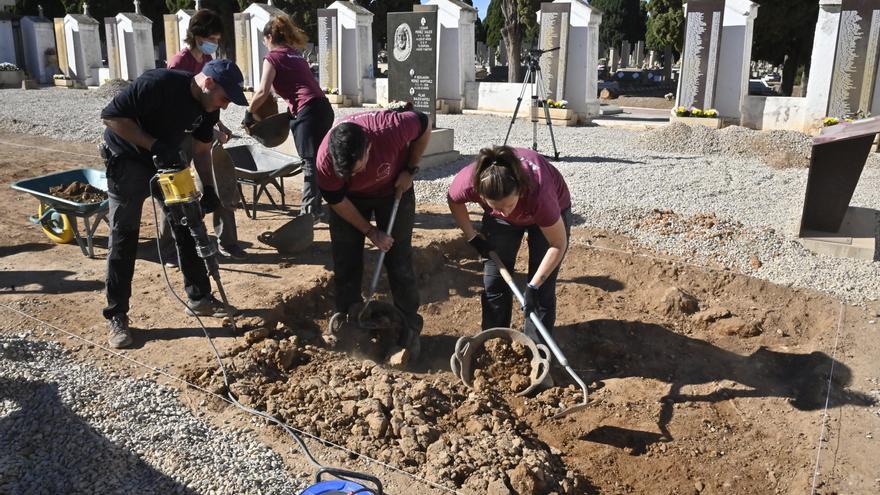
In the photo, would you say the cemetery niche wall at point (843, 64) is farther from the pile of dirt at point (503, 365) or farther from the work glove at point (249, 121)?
the pile of dirt at point (503, 365)

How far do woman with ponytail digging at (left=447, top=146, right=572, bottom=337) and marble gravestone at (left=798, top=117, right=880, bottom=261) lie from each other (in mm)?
3131

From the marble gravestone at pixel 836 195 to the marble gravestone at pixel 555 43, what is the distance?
8588mm

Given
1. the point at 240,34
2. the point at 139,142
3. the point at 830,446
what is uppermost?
the point at 240,34

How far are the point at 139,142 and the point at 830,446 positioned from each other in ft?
12.3

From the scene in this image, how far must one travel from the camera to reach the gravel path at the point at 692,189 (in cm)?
548

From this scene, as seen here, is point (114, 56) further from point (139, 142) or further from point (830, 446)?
point (830, 446)

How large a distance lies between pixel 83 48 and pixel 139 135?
73.2 ft

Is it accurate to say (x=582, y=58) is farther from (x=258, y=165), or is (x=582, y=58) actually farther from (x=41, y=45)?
(x=41, y=45)

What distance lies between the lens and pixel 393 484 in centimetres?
273

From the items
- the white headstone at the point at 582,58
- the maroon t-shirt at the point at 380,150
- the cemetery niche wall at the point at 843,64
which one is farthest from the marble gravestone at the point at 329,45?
the maroon t-shirt at the point at 380,150

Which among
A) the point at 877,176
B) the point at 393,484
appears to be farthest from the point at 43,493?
the point at 877,176

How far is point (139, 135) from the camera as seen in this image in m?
3.61

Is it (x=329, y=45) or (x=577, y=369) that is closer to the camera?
(x=577, y=369)

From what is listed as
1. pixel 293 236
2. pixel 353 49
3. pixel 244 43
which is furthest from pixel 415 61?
pixel 244 43
